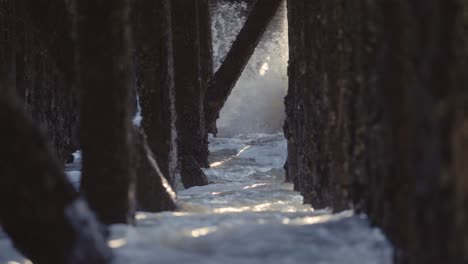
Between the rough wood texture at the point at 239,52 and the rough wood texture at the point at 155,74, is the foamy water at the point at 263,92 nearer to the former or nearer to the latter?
the rough wood texture at the point at 239,52

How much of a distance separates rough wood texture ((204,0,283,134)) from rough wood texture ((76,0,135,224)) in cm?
605

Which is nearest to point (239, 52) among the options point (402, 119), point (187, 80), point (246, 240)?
point (187, 80)

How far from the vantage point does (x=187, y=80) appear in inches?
293

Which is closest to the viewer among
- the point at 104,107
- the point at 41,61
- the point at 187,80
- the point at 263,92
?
the point at 104,107

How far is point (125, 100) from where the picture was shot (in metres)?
2.96

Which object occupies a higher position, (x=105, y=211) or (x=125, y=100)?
(x=125, y=100)

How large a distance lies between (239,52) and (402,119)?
6965 millimetres

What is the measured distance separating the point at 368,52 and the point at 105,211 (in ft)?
3.46

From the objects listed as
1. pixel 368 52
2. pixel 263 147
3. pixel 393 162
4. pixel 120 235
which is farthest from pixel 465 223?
pixel 263 147

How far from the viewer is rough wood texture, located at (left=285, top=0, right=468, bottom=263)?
1773 mm

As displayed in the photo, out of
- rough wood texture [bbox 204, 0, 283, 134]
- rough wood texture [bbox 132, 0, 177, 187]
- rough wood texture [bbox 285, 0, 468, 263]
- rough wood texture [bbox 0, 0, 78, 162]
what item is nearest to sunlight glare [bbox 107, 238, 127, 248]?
rough wood texture [bbox 285, 0, 468, 263]

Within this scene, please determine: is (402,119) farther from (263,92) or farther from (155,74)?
(263,92)

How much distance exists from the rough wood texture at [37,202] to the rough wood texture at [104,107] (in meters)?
0.49

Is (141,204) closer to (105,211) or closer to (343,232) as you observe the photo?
(105,211)
